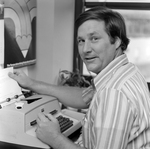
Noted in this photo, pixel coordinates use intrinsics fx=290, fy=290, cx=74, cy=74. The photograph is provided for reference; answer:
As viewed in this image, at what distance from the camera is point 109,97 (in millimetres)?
1214

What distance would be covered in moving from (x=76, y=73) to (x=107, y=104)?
5.36 feet

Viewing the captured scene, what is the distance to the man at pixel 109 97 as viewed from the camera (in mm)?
1202

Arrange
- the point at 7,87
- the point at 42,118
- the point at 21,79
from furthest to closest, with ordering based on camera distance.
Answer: the point at 21,79 < the point at 7,87 < the point at 42,118

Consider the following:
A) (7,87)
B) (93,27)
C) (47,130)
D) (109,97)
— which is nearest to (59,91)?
(7,87)

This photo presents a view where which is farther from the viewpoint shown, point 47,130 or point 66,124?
point 66,124

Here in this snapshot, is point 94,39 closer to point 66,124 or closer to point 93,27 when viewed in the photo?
point 93,27

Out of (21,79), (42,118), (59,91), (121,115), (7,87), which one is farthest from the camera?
(59,91)

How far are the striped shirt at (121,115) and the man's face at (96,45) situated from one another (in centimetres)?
14

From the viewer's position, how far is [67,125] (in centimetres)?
171

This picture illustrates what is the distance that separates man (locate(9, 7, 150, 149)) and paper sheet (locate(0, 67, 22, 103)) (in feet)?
0.88

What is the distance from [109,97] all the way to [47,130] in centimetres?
41

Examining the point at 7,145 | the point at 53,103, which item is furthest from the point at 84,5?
the point at 7,145

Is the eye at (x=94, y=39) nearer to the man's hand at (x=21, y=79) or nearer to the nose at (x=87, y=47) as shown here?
the nose at (x=87, y=47)

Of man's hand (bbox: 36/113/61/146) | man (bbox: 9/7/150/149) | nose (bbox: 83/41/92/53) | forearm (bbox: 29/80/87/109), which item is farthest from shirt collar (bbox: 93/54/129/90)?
forearm (bbox: 29/80/87/109)
